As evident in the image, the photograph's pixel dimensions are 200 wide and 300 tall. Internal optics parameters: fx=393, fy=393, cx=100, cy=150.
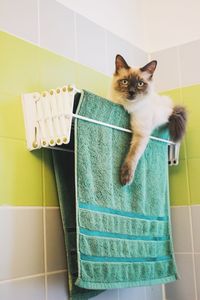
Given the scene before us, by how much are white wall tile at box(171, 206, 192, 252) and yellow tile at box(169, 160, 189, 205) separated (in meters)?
0.03

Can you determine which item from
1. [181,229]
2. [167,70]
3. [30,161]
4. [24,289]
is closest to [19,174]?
[30,161]

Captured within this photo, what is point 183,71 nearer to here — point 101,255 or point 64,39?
point 64,39

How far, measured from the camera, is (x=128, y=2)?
1.70 m

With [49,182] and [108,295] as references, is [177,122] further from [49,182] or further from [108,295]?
[108,295]

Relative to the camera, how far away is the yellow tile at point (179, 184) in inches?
62.1

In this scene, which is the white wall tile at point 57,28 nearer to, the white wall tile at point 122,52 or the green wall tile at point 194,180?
the white wall tile at point 122,52

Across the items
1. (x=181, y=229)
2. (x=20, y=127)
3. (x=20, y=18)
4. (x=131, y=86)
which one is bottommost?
(x=181, y=229)

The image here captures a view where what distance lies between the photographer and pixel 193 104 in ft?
5.26

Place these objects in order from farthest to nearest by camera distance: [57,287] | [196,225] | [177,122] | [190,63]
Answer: [190,63]
[196,225]
[177,122]
[57,287]

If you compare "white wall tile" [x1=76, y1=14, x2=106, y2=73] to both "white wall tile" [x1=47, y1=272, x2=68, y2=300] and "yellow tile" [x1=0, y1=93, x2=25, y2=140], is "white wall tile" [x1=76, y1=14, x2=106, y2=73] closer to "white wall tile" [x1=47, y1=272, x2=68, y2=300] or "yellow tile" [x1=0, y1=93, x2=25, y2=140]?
"yellow tile" [x1=0, y1=93, x2=25, y2=140]

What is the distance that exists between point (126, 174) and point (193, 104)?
59 cm

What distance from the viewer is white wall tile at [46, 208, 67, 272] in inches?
43.7

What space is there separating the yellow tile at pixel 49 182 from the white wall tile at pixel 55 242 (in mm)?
26

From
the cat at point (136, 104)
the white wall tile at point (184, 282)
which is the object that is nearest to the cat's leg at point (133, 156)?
the cat at point (136, 104)
